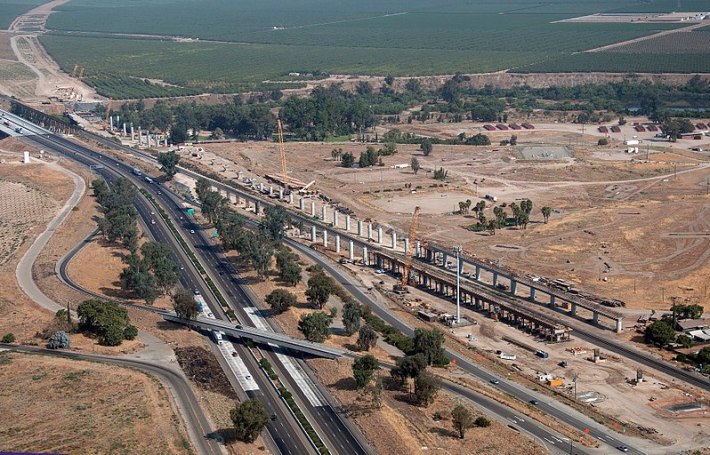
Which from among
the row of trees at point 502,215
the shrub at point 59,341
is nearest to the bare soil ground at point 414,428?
the shrub at point 59,341

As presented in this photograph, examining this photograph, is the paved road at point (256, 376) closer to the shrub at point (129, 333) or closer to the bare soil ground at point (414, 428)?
the bare soil ground at point (414, 428)

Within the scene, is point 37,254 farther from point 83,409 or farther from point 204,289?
point 83,409

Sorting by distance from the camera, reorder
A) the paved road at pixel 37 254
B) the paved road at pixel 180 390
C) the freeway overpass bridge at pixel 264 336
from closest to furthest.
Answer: the paved road at pixel 180 390, the freeway overpass bridge at pixel 264 336, the paved road at pixel 37 254

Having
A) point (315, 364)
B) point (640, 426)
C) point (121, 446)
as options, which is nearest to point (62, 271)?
point (315, 364)

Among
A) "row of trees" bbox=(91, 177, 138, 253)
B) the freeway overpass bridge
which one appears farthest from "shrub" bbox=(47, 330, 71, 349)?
"row of trees" bbox=(91, 177, 138, 253)

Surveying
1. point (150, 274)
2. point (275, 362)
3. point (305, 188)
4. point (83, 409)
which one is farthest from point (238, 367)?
point (305, 188)

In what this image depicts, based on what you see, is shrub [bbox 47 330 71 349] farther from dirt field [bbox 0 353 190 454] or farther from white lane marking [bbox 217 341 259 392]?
white lane marking [bbox 217 341 259 392]
